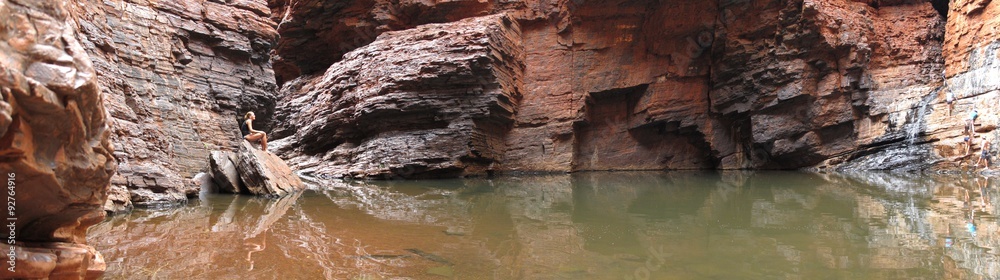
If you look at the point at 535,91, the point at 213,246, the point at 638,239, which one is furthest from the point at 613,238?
the point at 535,91

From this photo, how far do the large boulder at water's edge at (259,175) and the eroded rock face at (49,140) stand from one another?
23.6ft

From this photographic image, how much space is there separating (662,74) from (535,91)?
4463 millimetres

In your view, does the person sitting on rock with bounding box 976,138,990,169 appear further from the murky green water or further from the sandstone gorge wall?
the murky green water

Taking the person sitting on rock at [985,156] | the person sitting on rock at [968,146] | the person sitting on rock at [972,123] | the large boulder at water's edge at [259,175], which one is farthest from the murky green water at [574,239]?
the person sitting on rock at [972,123]

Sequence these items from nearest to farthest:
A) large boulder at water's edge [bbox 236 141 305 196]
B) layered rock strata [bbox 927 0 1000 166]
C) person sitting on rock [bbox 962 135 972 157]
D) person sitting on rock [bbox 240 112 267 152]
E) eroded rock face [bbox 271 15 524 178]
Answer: large boulder at water's edge [bbox 236 141 305 196] < person sitting on rock [bbox 240 112 267 152] < layered rock strata [bbox 927 0 1000 166] < person sitting on rock [bbox 962 135 972 157] < eroded rock face [bbox 271 15 524 178]

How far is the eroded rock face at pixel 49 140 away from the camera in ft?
5.84

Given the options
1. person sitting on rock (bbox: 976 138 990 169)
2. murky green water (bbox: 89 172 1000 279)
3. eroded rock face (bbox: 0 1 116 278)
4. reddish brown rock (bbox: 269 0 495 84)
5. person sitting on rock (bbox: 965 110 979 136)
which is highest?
reddish brown rock (bbox: 269 0 495 84)

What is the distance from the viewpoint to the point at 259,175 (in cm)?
956

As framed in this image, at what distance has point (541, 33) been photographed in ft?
62.4

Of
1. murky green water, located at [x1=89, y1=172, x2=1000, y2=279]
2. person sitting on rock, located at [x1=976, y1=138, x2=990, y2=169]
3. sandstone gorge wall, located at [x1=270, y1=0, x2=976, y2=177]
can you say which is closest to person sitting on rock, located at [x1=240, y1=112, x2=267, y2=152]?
murky green water, located at [x1=89, y1=172, x2=1000, y2=279]

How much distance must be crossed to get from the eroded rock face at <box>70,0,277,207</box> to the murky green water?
1349 mm

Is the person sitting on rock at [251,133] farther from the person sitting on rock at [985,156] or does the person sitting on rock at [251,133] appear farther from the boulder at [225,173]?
the person sitting on rock at [985,156]

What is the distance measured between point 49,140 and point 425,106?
13890 millimetres

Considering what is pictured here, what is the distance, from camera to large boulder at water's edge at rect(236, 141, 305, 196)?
372 inches
